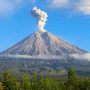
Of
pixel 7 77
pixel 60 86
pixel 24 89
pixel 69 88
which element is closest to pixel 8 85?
pixel 7 77

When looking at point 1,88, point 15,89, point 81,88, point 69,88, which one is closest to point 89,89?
point 81,88

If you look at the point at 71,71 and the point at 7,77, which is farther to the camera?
the point at 7,77

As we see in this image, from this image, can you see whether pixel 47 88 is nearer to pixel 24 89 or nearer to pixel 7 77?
pixel 24 89

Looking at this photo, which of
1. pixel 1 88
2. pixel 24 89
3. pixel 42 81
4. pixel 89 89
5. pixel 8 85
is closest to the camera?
pixel 1 88

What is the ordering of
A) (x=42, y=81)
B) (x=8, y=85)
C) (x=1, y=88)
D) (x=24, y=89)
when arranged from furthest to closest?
(x=42, y=81), (x=24, y=89), (x=8, y=85), (x=1, y=88)

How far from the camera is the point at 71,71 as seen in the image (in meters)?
123

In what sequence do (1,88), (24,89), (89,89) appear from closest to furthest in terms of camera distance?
(1,88), (89,89), (24,89)

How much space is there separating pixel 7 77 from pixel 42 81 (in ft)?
134

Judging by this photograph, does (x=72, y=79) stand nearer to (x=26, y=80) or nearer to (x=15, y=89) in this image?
(x=15, y=89)

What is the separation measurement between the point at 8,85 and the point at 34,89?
116 ft

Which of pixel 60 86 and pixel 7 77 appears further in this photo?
pixel 60 86

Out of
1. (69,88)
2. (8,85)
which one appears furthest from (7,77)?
(69,88)

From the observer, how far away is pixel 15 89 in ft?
441

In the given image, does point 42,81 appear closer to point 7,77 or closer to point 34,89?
point 34,89
